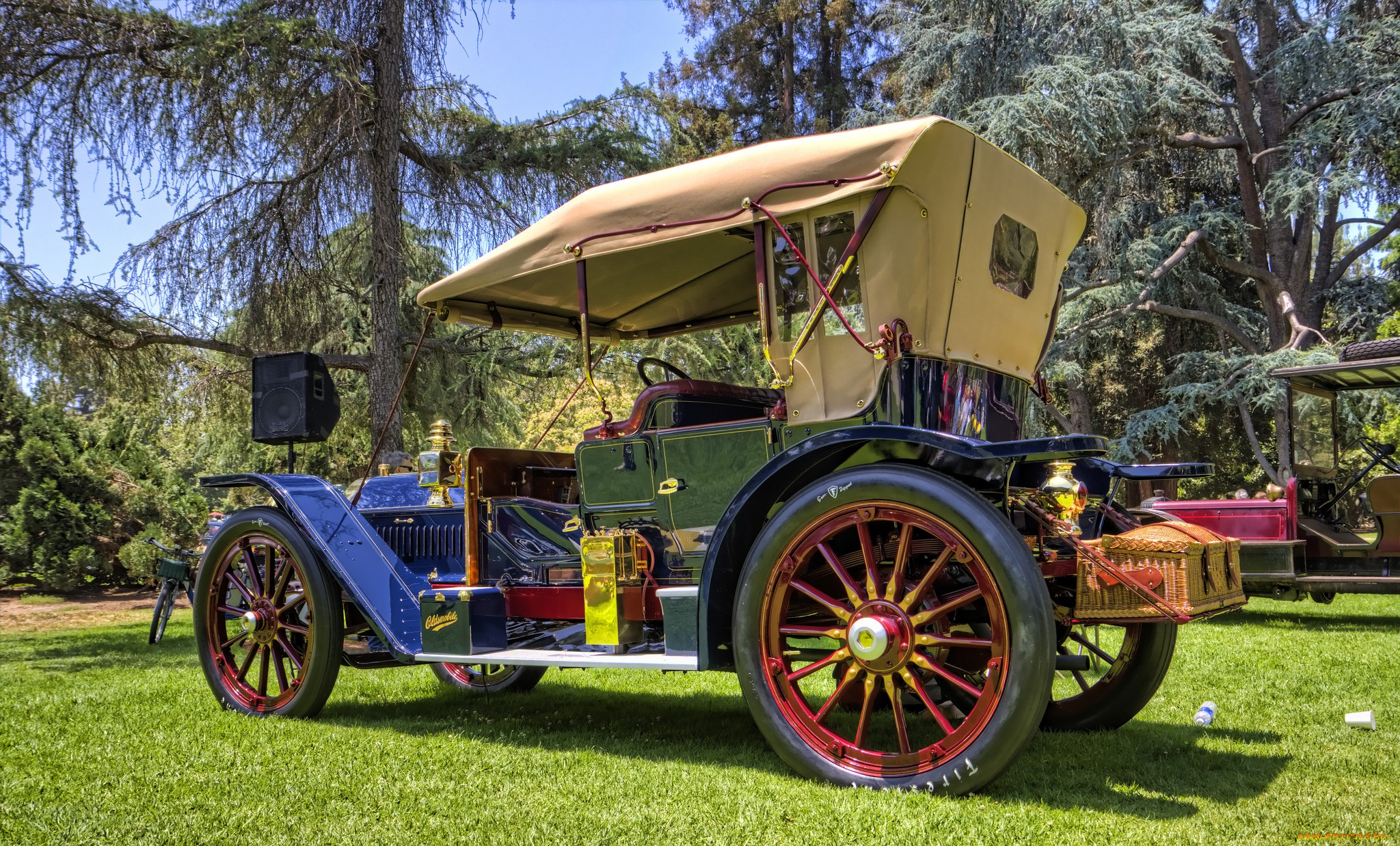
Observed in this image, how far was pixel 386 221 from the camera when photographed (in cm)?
1113

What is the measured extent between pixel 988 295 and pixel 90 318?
8.92 meters

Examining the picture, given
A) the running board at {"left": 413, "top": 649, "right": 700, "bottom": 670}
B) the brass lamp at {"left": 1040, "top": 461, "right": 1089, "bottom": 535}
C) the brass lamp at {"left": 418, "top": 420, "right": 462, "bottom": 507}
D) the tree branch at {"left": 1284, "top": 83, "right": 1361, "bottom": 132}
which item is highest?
the tree branch at {"left": 1284, "top": 83, "right": 1361, "bottom": 132}

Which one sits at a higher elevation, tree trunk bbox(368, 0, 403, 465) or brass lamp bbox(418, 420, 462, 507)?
tree trunk bbox(368, 0, 403, 465)

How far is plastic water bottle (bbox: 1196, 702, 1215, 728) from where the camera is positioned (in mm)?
4961

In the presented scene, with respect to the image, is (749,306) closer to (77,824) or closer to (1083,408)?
(77,824)

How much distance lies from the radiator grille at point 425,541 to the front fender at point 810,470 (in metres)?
2.21

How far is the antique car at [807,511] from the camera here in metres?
3.70

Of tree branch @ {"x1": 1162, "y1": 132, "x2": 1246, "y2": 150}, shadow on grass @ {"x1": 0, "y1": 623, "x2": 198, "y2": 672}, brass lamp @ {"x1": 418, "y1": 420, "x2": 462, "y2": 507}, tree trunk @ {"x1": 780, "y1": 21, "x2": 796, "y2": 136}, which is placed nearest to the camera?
brass lamp @ {"x1": 418, "y1": 420, "x2": 462, "y2": 507}

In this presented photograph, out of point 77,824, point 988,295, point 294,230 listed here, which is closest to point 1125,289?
point 294,230

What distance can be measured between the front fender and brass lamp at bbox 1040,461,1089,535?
116 mm

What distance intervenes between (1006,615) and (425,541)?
145 inches

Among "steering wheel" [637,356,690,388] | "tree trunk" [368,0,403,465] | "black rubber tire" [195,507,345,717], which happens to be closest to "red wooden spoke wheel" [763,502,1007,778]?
"steering wheel" [637,356,690,388]

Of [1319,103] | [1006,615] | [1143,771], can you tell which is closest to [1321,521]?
[1143,771]

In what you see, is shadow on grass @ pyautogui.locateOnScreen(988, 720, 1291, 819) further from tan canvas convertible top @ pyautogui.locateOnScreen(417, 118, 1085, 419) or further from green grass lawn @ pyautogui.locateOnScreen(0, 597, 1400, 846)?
tan canvas convertible top @ pyautogui.locateOnScreen(417, 118, 1085, 419)
